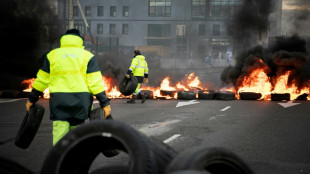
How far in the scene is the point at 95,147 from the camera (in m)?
4.00

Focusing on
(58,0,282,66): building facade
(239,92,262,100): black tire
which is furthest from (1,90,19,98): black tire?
(58,0,282,66): building facade

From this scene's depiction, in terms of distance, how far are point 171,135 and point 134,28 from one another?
6901 cm

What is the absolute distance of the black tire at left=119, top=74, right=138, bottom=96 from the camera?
15.0 meters

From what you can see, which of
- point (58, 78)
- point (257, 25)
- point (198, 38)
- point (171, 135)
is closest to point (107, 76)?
point (171, 135)

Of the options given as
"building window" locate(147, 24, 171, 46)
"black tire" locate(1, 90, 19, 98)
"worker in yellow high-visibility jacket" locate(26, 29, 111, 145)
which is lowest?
"black tire" locate(1, 90, 19, 98)

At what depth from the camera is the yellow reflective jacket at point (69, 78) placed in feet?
17.1

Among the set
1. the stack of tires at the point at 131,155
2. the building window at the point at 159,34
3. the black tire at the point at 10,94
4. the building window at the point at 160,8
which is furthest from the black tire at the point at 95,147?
the building window at the point at 160,8

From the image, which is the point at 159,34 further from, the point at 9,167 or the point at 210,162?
the point at 9,167

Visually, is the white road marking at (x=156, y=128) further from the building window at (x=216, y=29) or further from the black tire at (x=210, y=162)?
the building window at (x=216, y=29)

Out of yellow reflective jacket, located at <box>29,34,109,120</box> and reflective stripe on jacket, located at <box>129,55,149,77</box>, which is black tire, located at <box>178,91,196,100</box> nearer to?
reflective stripe on jacket, located at <box>129,55,149,77</box>

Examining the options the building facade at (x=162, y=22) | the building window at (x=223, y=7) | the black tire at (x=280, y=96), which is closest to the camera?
the black tire at (x=280, y=96)

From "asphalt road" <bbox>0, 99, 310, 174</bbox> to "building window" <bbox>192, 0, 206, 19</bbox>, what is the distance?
6435 centimetres

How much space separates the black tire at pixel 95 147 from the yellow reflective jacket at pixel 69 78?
4.37 feet

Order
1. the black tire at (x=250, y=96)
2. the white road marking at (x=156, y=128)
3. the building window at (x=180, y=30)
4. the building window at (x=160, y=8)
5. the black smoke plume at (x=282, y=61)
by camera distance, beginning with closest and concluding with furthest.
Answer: the white road marking at (x=156, y=128) < the black tire at (x=250, y=96) < the black smoke plume at (x=282, y=61) < the building window at (x=180, y=30) < the building window at (x=160, y=8)
